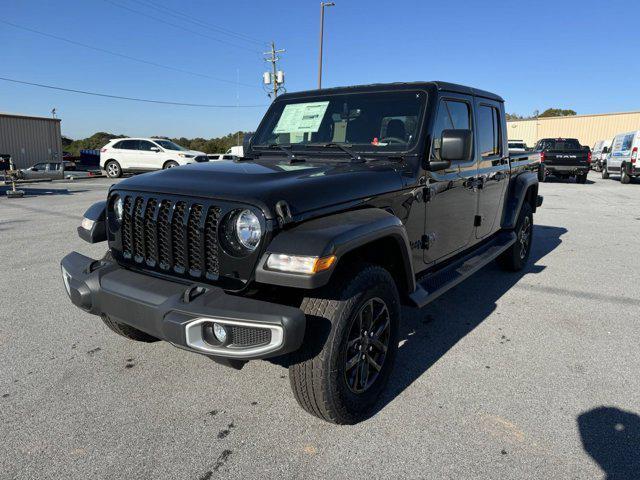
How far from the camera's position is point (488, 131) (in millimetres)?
4527

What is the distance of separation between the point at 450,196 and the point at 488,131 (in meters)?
1.32

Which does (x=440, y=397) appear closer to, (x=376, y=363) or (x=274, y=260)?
(x=376, y=363)

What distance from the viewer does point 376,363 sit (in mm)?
2656

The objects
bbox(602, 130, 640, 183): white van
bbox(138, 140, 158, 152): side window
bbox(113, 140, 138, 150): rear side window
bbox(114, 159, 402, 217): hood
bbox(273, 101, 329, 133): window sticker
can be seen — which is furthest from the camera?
bbox(113, 140, 138, 150): rear side window

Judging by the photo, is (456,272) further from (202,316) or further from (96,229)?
(96,229)

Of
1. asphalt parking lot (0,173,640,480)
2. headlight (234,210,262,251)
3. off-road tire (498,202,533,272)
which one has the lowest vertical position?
asphalt parking lot (0,173,640,480)

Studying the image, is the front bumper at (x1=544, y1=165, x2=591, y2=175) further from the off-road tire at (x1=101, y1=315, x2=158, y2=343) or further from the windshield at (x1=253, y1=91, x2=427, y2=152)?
the off-road tire at (x1=101, y1=315, x2=158, y2=343)

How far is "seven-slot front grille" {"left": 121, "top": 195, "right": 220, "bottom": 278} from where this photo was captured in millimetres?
2340

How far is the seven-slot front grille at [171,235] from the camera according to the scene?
2.34 metres

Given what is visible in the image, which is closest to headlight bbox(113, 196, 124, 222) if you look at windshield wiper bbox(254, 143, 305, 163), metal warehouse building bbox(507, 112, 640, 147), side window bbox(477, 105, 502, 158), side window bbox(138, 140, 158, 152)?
windshield wiper bbox(254, 143, 305, 163)

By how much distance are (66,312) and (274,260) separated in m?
2.85

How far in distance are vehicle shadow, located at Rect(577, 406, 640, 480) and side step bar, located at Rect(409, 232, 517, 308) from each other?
1091mm

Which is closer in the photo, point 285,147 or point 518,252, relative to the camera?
point 285,147

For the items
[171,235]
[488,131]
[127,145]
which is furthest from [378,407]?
[127,145]
